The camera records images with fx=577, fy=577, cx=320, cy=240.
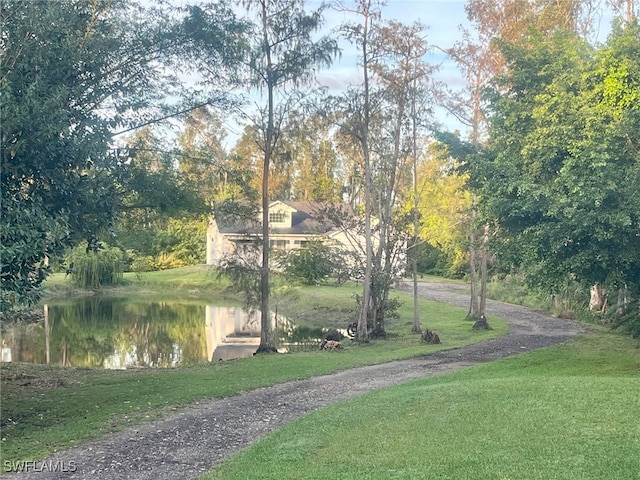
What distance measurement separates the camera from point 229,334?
1117 inches

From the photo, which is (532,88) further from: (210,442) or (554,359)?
(210,442)

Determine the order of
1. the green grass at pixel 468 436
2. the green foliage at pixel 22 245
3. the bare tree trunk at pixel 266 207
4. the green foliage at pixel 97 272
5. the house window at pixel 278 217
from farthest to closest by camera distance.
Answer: the house window at pixel 278 217 < the green foliage at pixel 97 272 < the bare tree trunk at pixel 266 207 < the green foliage at pixel 22 245 < the green grass at pixel 468 436

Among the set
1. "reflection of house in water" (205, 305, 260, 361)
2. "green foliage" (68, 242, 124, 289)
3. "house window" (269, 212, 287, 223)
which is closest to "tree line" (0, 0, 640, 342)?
"reflection of house in water" (205, 305, 260, 361)

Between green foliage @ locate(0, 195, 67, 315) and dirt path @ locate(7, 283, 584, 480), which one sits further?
dirt path @ locate(7, 283, 584, 480)

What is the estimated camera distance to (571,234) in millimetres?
12078

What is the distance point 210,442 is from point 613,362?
38.3ft

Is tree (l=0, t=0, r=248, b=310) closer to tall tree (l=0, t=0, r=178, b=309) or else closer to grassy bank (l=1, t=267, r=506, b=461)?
tall tree (l=0, t=0, r=178, b=309)

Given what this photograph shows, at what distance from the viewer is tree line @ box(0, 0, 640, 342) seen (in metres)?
8.03

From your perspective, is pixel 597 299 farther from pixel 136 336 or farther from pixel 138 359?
pixel 136 336

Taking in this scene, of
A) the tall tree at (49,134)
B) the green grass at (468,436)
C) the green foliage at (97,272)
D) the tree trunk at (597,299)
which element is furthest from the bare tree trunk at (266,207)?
the green foliage at (97,272)

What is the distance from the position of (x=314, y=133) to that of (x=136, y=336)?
13.1 metres

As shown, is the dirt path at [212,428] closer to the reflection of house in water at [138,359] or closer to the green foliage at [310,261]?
the reflection of house in water at [138,359]

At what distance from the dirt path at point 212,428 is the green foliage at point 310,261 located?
28.9ft

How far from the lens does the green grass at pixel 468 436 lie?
5746 millimetres
